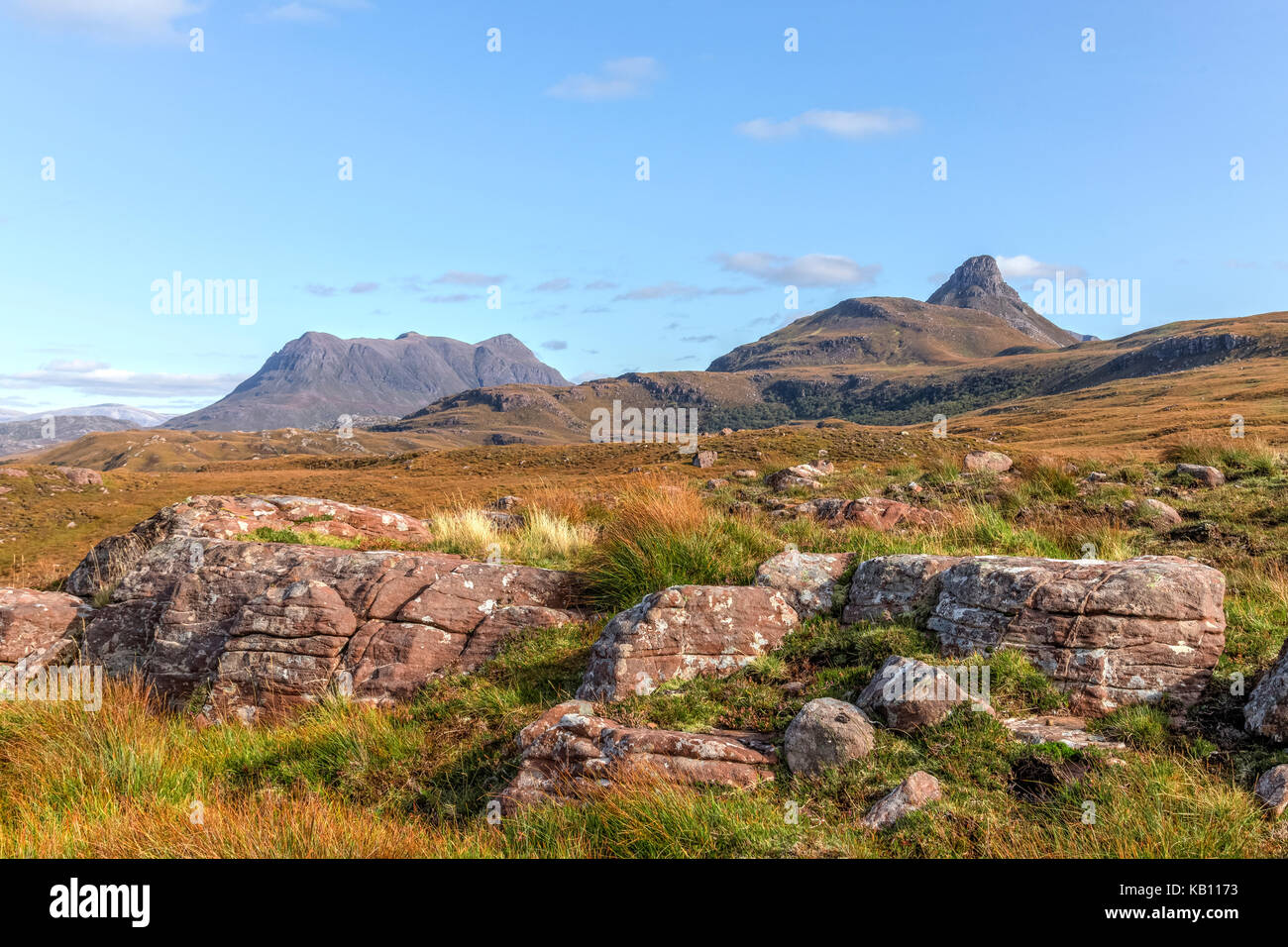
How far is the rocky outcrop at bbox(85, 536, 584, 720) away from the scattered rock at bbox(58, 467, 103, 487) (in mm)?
39191

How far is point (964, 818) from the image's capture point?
14.2 ft

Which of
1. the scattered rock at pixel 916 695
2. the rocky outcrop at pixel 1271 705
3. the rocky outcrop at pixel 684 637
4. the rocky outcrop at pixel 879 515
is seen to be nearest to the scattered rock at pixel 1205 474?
the rocky outcrop at pixel 879 515

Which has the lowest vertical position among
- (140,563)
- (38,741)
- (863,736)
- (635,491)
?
(38,741)

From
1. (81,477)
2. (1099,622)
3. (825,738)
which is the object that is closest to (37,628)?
(825,738)

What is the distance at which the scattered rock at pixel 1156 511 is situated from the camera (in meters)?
11.3

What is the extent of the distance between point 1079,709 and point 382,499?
33.0 m

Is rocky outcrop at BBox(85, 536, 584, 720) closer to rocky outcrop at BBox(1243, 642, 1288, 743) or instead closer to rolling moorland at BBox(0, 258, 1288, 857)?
rolling moorland at BBox(0, 258, 1288, 857)

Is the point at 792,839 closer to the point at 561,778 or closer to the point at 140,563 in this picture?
the point at 561,778

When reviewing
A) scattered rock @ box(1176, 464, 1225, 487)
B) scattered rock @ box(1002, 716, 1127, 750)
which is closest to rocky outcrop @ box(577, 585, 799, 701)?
scattered rock @ box(1002, 716, 1127, 750)

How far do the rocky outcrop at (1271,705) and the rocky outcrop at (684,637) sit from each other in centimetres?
365
